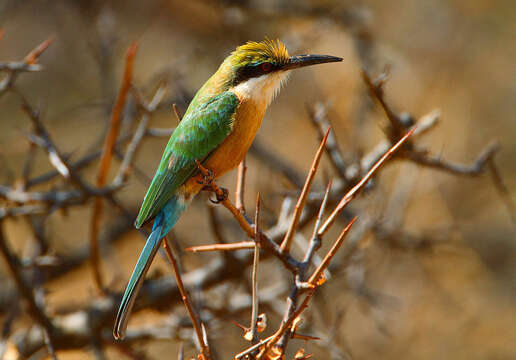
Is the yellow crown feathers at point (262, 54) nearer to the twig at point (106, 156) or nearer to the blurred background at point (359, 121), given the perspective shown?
the twig at point (106, 156)

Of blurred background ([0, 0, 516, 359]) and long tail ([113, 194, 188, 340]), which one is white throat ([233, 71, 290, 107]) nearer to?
long tail ([113, 194, 188, 340])

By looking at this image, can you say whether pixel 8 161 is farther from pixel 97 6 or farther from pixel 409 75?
pixel 409 75

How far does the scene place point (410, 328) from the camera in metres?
4.64

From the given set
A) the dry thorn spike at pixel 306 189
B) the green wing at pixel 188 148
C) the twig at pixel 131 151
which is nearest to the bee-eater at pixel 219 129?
the green wing at pixel 188 148

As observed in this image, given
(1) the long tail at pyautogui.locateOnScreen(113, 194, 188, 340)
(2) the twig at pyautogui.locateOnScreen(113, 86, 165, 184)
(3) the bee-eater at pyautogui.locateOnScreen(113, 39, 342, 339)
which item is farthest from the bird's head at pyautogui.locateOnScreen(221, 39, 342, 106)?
(1) the long tail at pyautogui.locateOnScreen(113, 194, 188, 340)

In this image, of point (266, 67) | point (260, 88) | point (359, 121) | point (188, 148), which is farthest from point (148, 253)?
point (359, 121)

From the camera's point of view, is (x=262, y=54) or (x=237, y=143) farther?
(x=262, y=54)

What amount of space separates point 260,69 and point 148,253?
38.4 inches

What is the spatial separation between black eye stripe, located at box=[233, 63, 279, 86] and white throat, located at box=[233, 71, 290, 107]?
21mm

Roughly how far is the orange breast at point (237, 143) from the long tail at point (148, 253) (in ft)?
0.42

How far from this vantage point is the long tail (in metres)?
1.71

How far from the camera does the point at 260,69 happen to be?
2.46m

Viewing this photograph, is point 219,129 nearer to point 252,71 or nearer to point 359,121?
point 252,71

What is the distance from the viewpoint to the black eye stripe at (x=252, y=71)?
8.04ft
